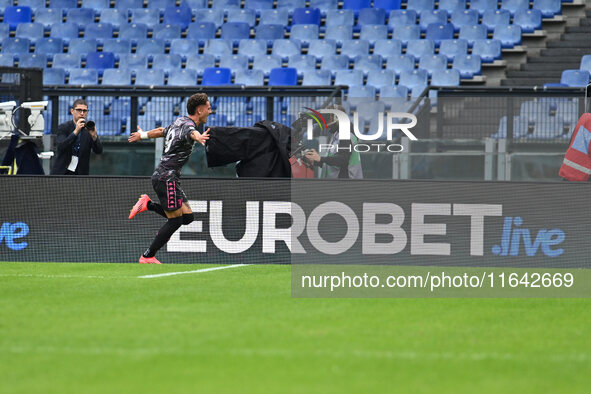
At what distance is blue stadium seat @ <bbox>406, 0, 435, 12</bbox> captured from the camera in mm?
23306

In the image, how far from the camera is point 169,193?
11.0 metres

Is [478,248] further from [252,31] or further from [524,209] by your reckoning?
[252,31]

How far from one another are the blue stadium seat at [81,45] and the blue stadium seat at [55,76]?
1468 mm

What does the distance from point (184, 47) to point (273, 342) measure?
17.5m

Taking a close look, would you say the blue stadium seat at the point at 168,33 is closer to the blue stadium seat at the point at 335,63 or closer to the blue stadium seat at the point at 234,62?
the blue stadium seat at the point at 234,62

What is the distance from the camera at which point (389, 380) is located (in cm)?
515

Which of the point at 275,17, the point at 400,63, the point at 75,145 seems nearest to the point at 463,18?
the point at 400,63

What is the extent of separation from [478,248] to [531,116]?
388 cm

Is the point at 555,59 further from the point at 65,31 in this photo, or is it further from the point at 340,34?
the point at 65,31

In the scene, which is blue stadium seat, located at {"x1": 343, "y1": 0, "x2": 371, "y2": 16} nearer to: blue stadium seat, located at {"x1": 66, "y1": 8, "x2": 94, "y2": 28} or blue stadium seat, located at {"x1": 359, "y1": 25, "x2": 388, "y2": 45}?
blue stadium seat, located at {"x1": 359, "y1": 25, "x2": 388, "y2": 45}

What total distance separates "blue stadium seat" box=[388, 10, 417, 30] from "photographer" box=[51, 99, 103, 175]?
440 inches

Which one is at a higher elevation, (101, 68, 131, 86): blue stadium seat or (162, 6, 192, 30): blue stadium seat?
(162, 6, 192, 30): blue stadium seat

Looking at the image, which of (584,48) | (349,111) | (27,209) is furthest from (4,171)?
(584,48)

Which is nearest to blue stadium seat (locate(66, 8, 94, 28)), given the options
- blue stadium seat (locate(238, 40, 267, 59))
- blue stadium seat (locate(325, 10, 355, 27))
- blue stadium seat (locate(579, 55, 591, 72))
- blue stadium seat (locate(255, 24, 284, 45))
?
blue stadium seat (locate(238, 40, 267, 59))
